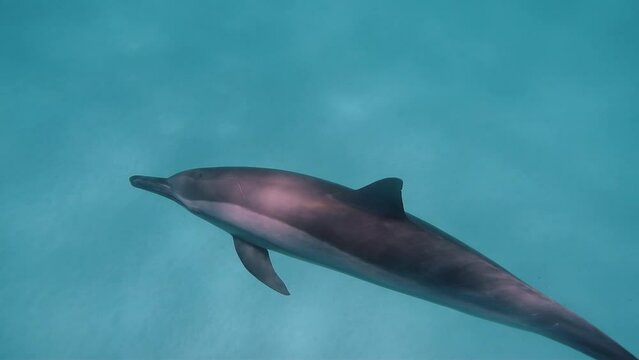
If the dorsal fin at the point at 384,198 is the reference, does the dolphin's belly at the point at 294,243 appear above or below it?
below

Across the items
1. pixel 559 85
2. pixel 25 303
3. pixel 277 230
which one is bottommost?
pixel 25 303

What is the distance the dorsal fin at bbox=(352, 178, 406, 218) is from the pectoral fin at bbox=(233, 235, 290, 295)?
1158 mm

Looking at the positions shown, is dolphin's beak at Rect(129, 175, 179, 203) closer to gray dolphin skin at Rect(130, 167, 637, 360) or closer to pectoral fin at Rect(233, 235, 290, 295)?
gray dolphin skin at Rect(130, 167, 637, 360)

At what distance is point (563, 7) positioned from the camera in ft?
45.1

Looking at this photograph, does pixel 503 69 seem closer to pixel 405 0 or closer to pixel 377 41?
pixel 377 41

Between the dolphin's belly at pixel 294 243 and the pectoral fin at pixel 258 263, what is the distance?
0.29ft

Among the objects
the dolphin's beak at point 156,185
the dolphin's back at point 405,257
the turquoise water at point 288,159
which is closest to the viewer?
the dolphin's back at point 405,257

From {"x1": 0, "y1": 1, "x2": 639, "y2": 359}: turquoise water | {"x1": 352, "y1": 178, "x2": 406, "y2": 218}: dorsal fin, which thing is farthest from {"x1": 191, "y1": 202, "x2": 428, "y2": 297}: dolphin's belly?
{"x1": 0, "y1": 1, "x2": 639, "y2": 359}: turquoise water

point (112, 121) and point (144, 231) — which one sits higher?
point (112, 121)

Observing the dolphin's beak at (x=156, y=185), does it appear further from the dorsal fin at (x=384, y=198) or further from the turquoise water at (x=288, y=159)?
the dorsal fin at (x=384, y=198)

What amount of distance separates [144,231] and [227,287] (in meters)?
1.45

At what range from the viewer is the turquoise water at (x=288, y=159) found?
5.55 m

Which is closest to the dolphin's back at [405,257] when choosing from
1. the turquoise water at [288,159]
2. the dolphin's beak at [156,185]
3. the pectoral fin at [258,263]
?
the pectoral fin at [258,263]

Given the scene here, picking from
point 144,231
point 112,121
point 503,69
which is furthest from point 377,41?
point 144,231
